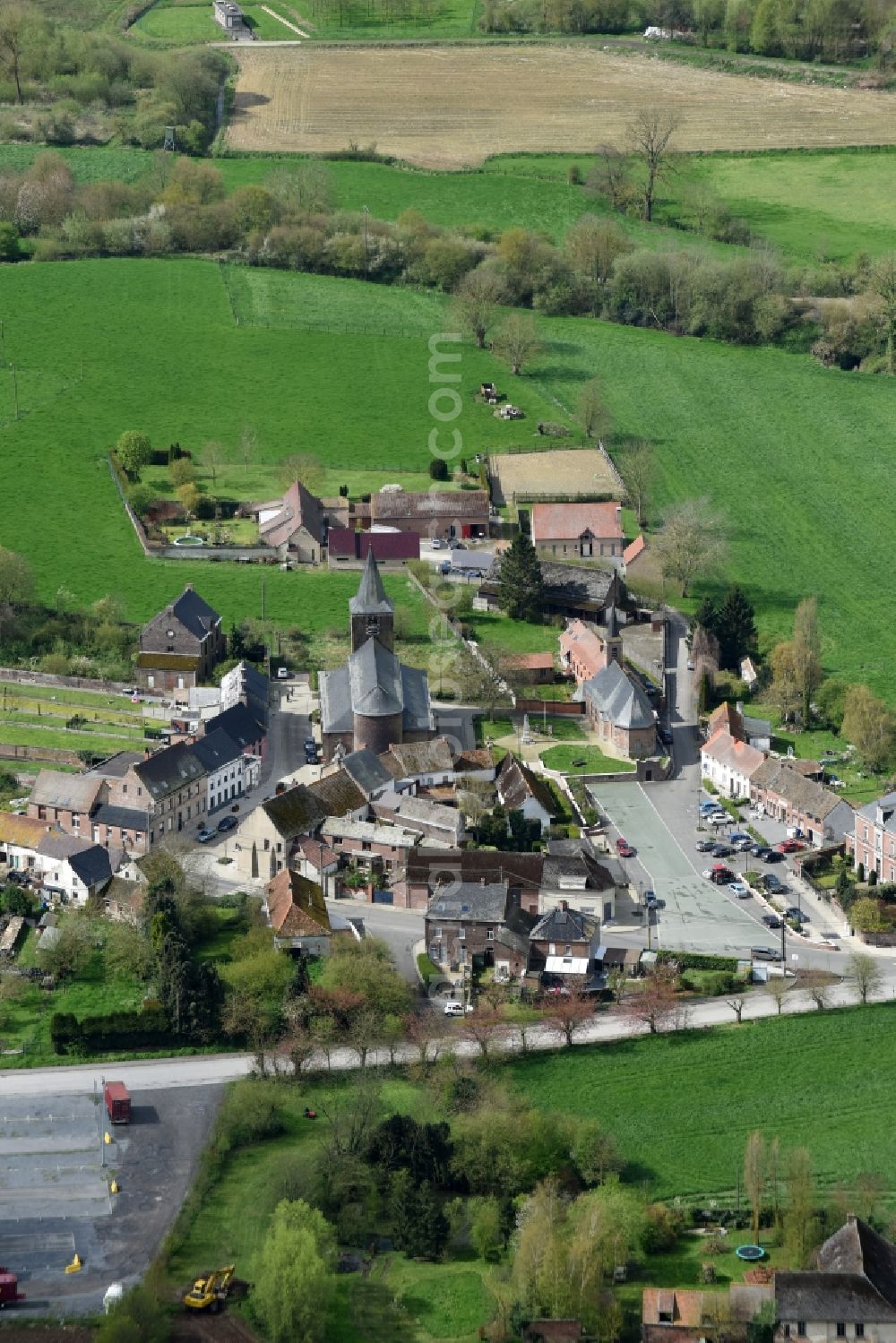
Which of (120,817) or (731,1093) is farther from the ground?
(731,1093)

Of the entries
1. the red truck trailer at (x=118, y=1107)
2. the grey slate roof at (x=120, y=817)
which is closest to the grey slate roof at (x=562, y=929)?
the red truck trailer at (x=118, y=1107)

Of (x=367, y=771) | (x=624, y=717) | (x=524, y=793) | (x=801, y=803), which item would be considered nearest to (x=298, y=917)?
(x=367, y=771)

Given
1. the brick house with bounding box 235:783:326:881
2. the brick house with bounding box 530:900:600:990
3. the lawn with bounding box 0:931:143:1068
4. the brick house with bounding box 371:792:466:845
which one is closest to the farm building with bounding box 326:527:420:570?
the brick house with bounding box 371:792:466:845

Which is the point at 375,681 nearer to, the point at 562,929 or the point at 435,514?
the point at 562,929

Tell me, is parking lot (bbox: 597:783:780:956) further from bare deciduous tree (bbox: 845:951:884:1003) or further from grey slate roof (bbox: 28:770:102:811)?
grey slate roof (bbox: 28:770:102:811)

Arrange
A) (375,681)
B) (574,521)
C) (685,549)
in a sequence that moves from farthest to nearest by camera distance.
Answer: (574,521) → (685,549) → (375,681)

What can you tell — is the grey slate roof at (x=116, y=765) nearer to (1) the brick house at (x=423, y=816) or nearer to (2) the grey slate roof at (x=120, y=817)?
(2) the grey slate roof at (x=120, y=817)
